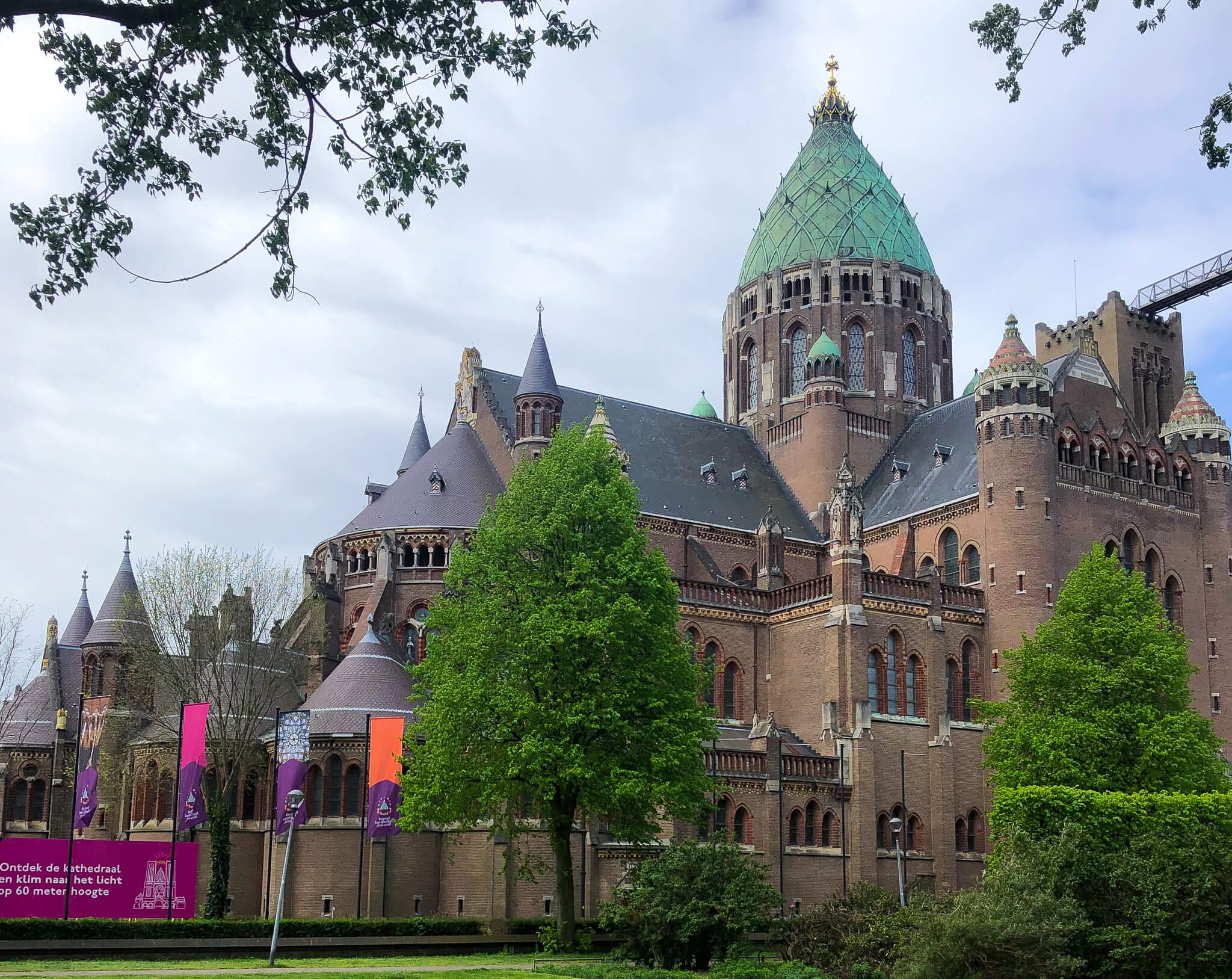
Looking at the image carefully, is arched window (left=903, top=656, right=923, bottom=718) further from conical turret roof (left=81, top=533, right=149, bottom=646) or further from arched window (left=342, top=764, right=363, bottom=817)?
conical turret roof (left=81, top=533, right=149, bottom=646)

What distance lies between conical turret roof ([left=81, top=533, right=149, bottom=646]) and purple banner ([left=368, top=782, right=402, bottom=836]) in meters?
21.4

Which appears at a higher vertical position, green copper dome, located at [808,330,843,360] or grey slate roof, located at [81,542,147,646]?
green copper dome, located at [808,330,843,360]

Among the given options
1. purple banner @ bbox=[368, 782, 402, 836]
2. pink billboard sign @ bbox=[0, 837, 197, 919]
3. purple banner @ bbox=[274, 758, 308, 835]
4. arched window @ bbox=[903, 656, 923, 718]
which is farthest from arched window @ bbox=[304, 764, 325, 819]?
arched window @ bbox=[903, 656, 923, 718]

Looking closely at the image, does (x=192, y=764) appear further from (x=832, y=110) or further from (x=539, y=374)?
(x=832, y=110)

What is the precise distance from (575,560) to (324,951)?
13.4 metres

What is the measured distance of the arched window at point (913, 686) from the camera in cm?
6212

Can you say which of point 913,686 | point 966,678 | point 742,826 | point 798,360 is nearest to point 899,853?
point 742,826

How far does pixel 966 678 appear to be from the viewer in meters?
64.1

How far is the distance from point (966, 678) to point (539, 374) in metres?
25.2

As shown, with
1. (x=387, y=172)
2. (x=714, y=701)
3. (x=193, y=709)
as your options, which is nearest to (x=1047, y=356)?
(x=714, y=701)

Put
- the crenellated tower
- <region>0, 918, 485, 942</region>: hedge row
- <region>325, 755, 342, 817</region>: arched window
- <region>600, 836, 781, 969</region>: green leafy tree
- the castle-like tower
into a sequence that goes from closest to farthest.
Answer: <region>600, 836, 781, 969</region>: green leafy tree, <region>0, 918, 485, 942</region>: hedge row, <region>325, 755, 342, 817</region>: arched window, the crenellated tower, the castle-like tower

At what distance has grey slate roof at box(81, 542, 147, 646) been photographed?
2694 inches

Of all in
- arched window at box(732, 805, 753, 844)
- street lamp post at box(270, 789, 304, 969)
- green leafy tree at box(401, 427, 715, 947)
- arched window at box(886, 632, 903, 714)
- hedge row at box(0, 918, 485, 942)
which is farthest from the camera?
arched window at box(886, 632, 903, 714)

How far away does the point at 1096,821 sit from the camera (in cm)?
4328
